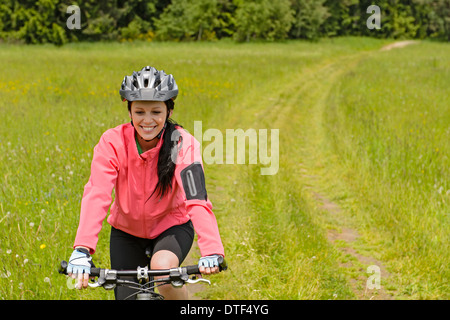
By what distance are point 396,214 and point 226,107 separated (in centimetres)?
794

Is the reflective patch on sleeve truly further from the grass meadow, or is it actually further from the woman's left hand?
the grass meadow

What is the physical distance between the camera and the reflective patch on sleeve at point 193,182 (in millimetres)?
2492

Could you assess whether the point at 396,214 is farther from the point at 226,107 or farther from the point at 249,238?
the point at 226,107

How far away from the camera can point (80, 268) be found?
2.07 metres

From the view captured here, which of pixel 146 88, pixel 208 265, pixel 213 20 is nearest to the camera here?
pixel 208 265

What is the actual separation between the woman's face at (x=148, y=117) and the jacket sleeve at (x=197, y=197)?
0.20 m

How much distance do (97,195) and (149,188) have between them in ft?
1.07

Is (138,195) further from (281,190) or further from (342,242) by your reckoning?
(281,190)

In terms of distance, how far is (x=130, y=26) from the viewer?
6159 cm

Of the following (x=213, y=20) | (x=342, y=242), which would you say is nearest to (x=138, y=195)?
(x=342, y=242)

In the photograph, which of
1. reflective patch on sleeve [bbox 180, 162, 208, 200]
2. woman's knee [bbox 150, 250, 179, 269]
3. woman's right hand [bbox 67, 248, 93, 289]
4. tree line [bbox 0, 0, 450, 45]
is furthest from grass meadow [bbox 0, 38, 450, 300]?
tree line [bbox 0, 0, 450, 45]

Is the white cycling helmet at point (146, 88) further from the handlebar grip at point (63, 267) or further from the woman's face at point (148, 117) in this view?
the handlebar grip at point (63, 267)
